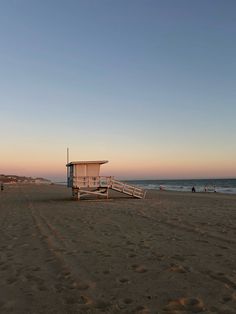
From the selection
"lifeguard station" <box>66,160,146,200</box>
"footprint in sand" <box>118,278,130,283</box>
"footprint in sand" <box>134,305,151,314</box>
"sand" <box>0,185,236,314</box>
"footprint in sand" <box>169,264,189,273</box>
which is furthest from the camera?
"lifeguard station" <box>66,160,146,200</box>

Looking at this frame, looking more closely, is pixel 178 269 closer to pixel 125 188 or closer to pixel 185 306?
pixel 185 306

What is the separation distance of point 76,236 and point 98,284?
4.82 m

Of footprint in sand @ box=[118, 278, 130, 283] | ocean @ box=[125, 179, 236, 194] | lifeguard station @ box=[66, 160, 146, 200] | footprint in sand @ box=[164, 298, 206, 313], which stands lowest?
footprint in sand @ box=[164, 298, 206, 313]

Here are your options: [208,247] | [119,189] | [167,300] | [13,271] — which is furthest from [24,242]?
[119,189]

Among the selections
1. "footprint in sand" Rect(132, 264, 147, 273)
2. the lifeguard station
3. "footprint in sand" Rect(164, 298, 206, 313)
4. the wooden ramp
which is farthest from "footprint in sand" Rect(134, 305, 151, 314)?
the wooden ramp

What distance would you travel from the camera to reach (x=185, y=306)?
4.75m

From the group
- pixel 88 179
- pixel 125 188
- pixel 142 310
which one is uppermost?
pixel 88 179

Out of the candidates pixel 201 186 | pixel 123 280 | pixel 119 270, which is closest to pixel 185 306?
pixel 123 280

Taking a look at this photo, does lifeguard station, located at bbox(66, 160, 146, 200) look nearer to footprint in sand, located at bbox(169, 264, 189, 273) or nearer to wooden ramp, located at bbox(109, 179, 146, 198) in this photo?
wooden ramp, located at bbox(109, 179, 146, 198)

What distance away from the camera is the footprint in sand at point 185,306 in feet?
15.1

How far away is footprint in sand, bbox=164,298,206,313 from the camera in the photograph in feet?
15.1

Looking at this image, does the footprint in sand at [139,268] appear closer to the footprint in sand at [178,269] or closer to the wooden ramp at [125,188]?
the footprint in sand at [178,269]

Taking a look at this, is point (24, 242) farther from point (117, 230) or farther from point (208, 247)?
point (208, 247)

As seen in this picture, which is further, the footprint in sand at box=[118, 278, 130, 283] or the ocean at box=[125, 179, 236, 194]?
the ocean at box=[125, 179, 236, 194]
